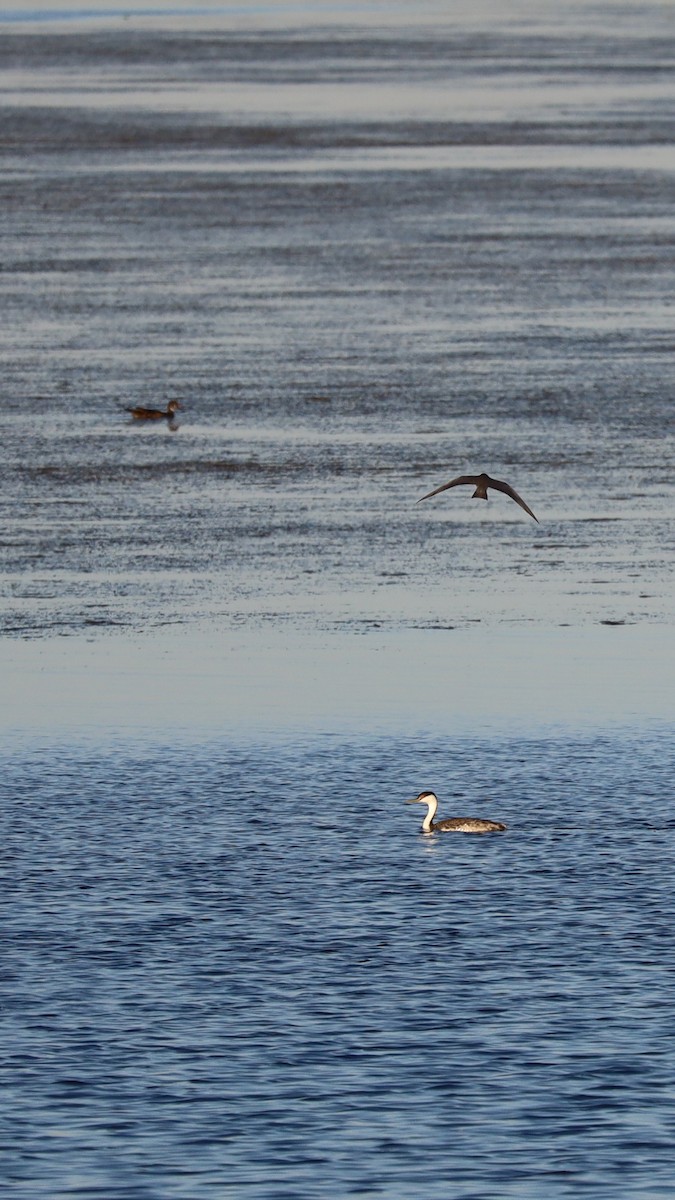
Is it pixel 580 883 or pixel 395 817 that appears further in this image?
pixel 395 817

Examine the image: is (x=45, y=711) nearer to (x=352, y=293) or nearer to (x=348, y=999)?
(x=348, y=999)

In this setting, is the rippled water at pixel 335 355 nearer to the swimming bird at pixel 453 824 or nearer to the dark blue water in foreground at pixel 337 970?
the dark blue water in foreground at pixel 337 970

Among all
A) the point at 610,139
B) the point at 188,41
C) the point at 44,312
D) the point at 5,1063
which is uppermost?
the point at 188,41

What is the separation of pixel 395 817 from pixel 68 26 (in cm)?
8537

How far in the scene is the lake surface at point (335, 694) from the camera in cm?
1321

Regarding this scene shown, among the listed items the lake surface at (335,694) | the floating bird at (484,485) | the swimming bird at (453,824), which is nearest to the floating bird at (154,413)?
the lake surface at (335,694)

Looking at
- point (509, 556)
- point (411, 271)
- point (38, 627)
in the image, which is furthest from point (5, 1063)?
point (411, 271)

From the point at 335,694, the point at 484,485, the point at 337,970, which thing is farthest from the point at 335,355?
the point at 337,970

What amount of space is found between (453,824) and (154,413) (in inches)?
524

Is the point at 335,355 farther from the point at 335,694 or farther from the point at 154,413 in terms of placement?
the point at 335,694

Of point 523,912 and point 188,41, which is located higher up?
point 188,41

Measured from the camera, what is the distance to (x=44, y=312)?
3762cm

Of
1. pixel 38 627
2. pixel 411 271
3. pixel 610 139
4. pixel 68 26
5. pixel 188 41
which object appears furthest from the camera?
pixel 68 26

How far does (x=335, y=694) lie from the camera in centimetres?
2127
